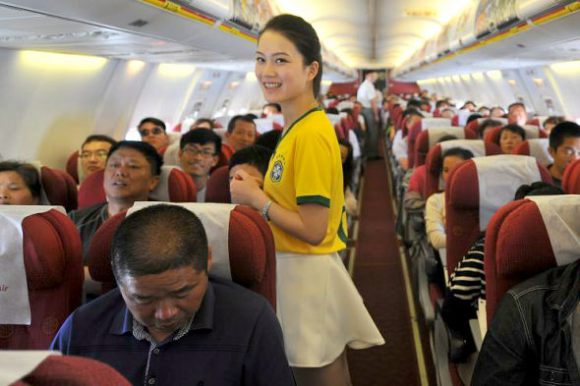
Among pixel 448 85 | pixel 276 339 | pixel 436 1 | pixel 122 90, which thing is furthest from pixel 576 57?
pixel 448 85

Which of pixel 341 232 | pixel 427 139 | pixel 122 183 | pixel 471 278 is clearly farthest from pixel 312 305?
pixel 427 139

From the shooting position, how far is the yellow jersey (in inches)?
79.2

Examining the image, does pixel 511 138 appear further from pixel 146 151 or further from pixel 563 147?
pixel 146 151

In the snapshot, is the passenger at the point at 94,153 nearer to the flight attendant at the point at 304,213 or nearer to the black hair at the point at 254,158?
the black hair at the point at 254,158

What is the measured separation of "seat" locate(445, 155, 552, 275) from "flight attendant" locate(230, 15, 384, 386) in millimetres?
1091

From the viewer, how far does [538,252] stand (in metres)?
1.90

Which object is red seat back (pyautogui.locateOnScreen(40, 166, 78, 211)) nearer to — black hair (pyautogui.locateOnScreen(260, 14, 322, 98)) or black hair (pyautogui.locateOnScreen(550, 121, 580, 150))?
black hair (pyautogui.locateOnScreen(260, 14, 322, 98))

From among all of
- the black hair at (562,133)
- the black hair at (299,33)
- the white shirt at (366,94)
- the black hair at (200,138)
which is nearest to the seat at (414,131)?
the black hair at (562,133)

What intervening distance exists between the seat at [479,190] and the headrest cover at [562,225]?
110 cm

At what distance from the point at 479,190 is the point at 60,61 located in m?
4.27

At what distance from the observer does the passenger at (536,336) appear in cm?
167

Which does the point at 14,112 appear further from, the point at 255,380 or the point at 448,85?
the point at 448,85

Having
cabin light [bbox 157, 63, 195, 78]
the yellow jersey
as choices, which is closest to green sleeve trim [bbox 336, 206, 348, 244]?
the yellow jersey

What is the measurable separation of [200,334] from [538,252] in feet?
3.57
